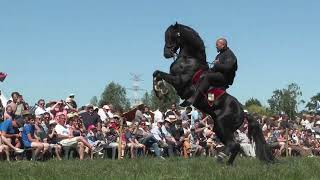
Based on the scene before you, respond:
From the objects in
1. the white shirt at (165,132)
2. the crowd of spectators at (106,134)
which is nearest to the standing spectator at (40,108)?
the crowd of spectators at (106,134)

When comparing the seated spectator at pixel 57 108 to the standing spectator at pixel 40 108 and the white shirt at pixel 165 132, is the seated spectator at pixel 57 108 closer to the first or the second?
the standing spectator at pixel 40 108

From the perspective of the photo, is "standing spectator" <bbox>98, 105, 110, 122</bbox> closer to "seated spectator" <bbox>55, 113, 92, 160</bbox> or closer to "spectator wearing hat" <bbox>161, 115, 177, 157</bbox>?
"spectator wearing hat" <bbox>161, 115, 177, 157</bbox>

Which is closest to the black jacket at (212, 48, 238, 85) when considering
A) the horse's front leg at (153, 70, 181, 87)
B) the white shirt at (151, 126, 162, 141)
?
the horse's front leg at (153, 70, 181, 87)

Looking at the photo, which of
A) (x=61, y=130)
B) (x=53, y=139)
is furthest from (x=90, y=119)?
(x=53, y=139)

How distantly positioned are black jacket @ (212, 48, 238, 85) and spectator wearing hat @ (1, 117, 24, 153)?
6.98 meters

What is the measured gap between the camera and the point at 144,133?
20.6 m

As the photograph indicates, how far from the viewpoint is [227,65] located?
11789 millimetres

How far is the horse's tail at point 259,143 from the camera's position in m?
12.0

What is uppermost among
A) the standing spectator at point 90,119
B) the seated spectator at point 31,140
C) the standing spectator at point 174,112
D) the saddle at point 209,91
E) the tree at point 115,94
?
the tree at point 115,94

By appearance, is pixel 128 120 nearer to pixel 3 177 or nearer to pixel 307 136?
pixel 307 136

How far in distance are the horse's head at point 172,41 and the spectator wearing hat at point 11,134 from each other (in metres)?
6.22

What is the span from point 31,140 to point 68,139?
4.82 feet

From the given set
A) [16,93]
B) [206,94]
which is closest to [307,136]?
[16,93]

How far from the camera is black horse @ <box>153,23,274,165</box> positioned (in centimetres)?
1172
